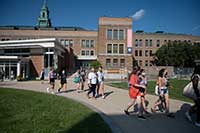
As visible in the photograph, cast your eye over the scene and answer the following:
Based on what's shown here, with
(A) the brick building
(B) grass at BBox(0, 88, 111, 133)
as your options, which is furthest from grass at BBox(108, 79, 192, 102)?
(A) the brick building

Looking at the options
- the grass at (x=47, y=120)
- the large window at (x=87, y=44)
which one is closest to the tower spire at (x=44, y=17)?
the large window at (x=87, y=44)

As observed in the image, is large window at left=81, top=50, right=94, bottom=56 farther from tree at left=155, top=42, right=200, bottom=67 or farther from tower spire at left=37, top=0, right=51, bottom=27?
tower spire at left=37, top=0, right=51, bottom=27

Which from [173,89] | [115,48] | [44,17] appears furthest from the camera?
[44,17]

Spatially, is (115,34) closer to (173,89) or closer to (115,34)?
(115,34)

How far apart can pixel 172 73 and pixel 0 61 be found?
37.6 meters

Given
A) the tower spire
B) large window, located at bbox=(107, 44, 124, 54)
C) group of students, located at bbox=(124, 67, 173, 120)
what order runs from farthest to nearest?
the tower spire < large window, located at bbox=(107, 44, 124, 54) < group of students, located at bbox=(124, 67, 173, 120)

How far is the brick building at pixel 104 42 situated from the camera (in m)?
58.4

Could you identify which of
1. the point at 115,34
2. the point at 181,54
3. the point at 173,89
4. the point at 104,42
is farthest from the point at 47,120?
the point at 181,54

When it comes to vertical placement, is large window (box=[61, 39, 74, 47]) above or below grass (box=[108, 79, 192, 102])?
above

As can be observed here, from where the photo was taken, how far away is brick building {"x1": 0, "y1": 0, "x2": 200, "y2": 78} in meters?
58.4

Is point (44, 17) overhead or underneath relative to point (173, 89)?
overhead

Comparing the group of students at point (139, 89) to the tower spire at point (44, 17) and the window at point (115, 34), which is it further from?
the tower spire at point (44, 17)

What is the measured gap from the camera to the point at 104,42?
194 feet

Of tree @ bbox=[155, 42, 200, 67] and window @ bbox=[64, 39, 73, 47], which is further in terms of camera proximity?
window @ bbox=[64, 39, 73, 47]
